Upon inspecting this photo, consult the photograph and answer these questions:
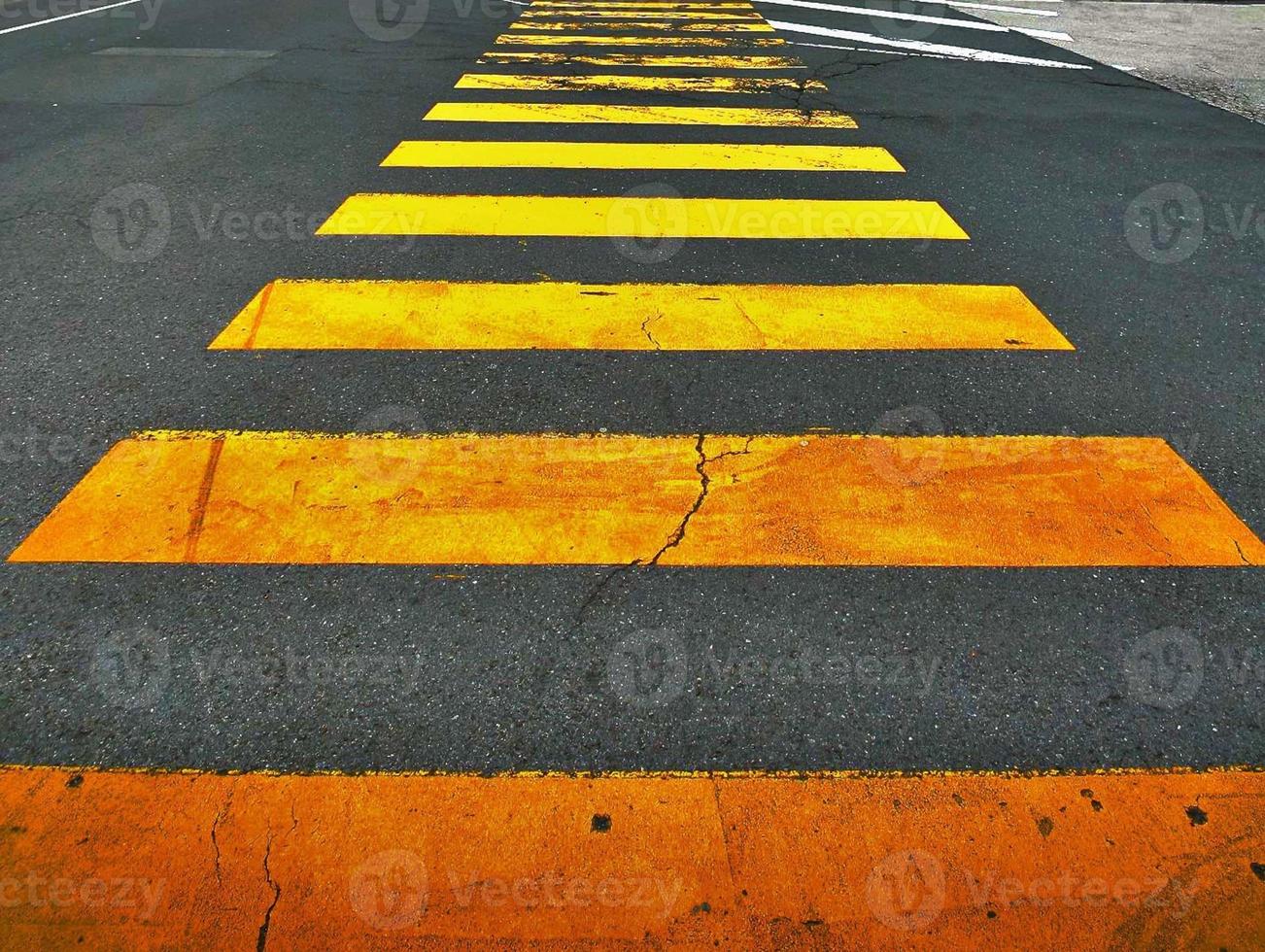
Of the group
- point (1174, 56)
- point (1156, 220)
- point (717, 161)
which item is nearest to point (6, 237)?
point (717, 161)

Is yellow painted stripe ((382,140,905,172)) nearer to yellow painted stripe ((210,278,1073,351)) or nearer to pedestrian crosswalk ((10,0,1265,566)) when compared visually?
pedestrian crosswalk ((10,0,1265,566))

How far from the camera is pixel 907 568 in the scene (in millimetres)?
2932

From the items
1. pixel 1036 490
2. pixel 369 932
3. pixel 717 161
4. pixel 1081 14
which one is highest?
pixel 1081 14

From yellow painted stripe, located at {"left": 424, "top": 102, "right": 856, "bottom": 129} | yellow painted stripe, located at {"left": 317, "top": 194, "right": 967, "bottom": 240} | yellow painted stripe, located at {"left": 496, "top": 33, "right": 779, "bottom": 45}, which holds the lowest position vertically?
yellow painted stripe, located at {"left": 317, "top": 194, "right": 967, "bottom": 240}

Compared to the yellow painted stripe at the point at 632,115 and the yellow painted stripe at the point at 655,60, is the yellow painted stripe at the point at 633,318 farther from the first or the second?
the yellow painted stripe at the point at 655,60

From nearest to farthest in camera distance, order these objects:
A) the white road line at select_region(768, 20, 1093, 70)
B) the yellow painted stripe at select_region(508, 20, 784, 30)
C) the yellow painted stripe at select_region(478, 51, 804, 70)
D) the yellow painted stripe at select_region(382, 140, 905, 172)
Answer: the yellow painted stripe at select_region(382, 140, 905, 172) → the yellow painted stripe at select_region(478, 51, 804, 70) → the white road line at select_region(768, 20, 1093, 70) → the yellow painted stripe at select_region(508, 20, 784, 30)

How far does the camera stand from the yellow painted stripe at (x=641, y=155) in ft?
21.0

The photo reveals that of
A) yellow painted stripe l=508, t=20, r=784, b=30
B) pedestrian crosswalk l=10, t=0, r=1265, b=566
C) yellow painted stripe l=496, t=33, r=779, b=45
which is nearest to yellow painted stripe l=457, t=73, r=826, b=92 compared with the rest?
yellow painted stripe l=496, t=33, r=779, b=45

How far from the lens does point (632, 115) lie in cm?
750

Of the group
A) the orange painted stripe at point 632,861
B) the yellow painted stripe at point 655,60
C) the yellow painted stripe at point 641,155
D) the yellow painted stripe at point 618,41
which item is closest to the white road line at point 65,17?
the yellow painted stripe at point 618,41

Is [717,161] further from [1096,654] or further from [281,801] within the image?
[281,801]

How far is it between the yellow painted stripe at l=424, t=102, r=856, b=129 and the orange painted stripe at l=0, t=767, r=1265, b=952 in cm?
625

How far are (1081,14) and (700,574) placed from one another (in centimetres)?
1311

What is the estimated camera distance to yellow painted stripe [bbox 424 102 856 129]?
7367mm
